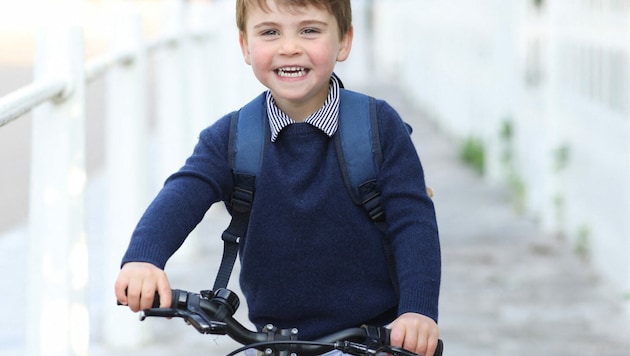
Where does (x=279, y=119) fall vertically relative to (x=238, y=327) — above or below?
above

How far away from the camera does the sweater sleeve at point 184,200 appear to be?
2.45 m

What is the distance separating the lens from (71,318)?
371 cm

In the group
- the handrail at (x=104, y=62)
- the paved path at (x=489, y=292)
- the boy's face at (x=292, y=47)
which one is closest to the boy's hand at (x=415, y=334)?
the boy's face at (x=292, y=47)

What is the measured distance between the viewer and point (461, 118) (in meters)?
13.4

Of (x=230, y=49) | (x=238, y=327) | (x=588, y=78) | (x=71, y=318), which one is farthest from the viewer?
(x=230, y=49)

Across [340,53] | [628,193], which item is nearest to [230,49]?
[628,193]

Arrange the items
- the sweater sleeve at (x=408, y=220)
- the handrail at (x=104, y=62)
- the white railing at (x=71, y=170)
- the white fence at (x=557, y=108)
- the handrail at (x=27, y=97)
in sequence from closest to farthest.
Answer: the sweater sleeve at (x=408, y=220), the handrail at (x=27, y=97), the white railing at (x=71, y=170), the handrail at (x=104, y=62), the white fence at (x=557, y=108)

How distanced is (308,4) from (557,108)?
5.44 metres

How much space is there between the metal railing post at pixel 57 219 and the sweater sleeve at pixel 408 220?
128 cm

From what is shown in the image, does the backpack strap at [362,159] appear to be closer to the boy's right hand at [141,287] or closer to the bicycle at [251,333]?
the bicycle at [251,333]

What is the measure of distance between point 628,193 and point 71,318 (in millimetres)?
3085

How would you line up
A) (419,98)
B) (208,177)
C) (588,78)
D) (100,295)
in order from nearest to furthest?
(208,177), (100,295), (588,78), (419,98)

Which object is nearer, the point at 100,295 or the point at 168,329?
the point at 168,329

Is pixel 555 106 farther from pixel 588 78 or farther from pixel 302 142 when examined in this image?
pixel 302 142
